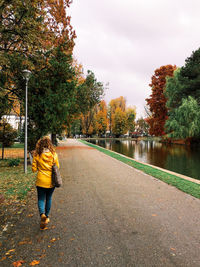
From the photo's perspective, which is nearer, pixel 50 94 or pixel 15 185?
pixel 15 185

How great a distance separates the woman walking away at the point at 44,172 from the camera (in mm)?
3672

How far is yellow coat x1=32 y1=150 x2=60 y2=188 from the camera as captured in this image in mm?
3672

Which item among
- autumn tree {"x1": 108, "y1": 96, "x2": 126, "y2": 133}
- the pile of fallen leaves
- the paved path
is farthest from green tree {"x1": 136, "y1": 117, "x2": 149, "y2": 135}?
the paved path

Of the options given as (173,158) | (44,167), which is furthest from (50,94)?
(173,158)

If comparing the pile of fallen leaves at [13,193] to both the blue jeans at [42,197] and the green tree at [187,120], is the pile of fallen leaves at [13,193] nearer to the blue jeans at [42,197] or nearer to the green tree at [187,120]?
the blue jeans at [42,197]

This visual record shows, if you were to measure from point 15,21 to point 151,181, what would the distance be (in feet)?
24.6

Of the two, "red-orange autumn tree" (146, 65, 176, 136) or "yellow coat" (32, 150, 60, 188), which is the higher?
"red-orange autumn tree" (146, 65, 176, 136)

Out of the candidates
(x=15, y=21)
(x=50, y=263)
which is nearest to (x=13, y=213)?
(x=50, y=263)

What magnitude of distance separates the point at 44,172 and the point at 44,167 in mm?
97

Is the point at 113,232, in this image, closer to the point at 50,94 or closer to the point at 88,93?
the point at 50,94

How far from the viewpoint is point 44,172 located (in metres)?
3.71

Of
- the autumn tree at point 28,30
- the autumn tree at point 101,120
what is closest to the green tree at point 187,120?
the autumn tree at point 28,30

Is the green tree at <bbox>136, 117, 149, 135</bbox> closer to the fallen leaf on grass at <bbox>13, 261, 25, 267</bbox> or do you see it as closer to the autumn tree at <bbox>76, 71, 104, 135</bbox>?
the autumn tree at <bbox>76, 71, 104, 135</bbox>

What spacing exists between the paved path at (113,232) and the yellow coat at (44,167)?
0.84 metres
